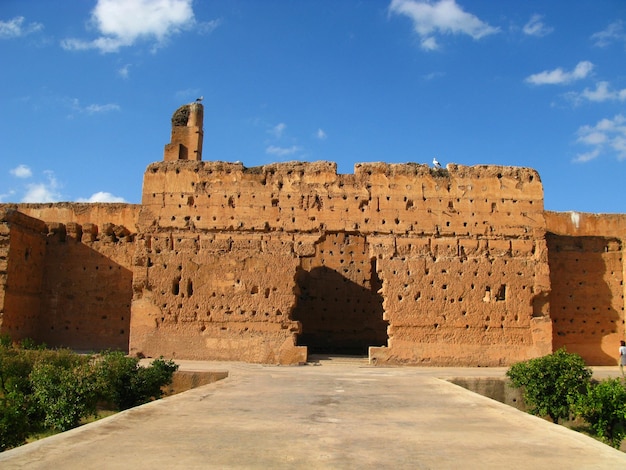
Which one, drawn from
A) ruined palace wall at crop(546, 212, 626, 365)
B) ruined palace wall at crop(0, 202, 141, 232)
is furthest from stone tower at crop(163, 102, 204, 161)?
ruined palace wall at crop(546, 212, 626, 365)

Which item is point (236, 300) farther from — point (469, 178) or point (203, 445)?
point (203, 445)

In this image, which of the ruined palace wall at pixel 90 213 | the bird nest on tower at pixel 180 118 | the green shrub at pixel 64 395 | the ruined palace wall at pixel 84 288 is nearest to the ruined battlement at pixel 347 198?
the ruined palace wall at pixel 84 288

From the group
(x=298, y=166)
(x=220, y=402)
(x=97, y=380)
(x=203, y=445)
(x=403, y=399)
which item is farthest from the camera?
(x=298, y=166)

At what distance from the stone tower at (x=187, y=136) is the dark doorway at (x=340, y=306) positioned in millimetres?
6069

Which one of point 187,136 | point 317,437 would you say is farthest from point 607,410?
point 187,136

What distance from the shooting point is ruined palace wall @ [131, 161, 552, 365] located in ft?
45.6

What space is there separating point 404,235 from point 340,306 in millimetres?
4285

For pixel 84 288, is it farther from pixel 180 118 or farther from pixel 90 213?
pixel 180 118

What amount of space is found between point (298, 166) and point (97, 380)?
7753 millimetres

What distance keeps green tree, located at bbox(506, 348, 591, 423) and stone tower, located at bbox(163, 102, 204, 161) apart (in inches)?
554

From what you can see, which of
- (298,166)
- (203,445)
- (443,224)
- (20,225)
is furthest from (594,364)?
(20,225)

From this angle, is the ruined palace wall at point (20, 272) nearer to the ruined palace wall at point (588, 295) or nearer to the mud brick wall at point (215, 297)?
the mud brick wall at point (215, 297)

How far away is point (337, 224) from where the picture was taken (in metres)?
14.3

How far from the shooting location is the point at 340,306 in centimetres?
1780
